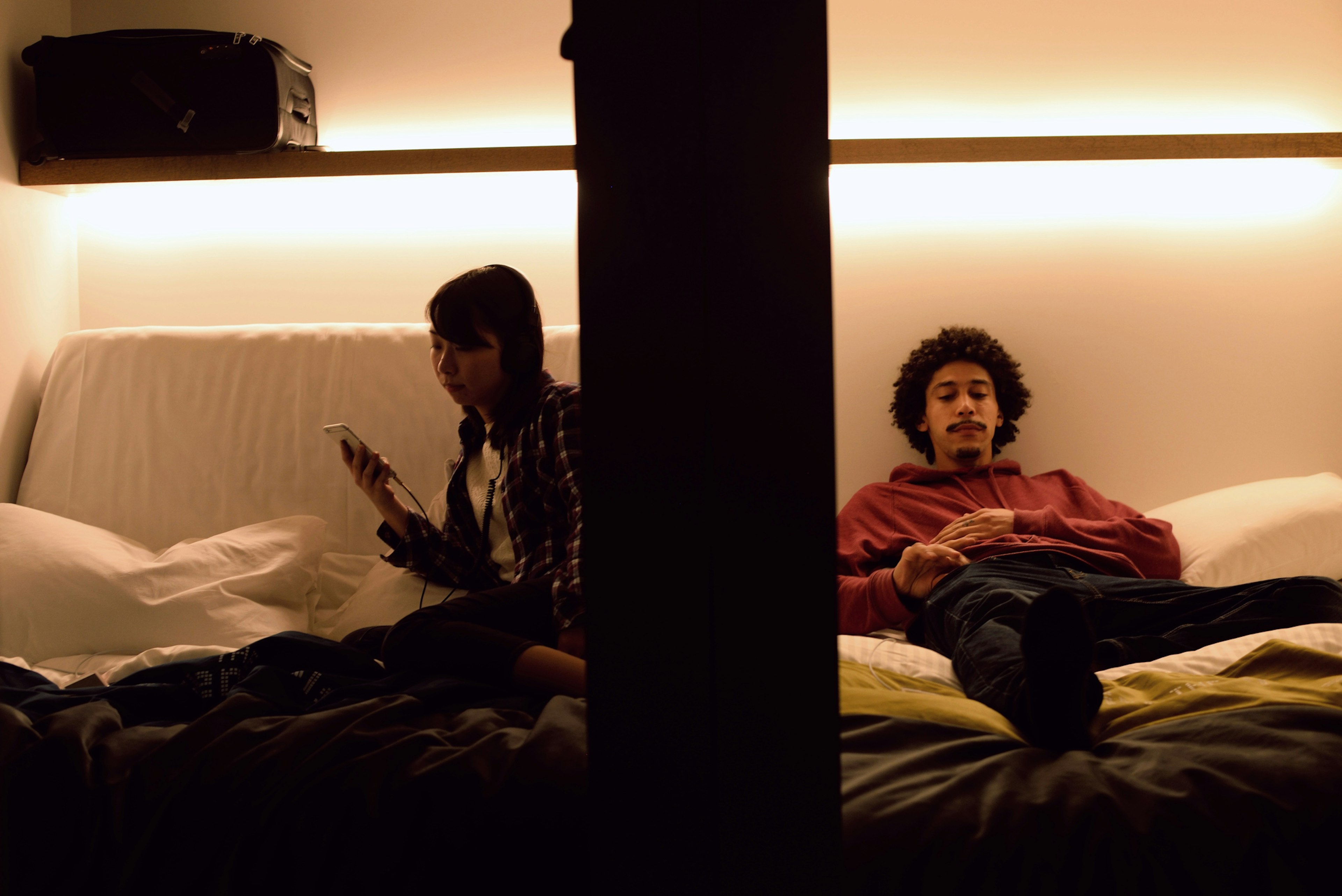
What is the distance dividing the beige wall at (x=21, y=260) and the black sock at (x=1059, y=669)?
1.97 metres

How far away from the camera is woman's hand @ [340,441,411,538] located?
1.46 metres

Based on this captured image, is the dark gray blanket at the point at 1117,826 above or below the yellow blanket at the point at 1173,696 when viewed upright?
below

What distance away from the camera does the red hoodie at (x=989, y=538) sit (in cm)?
138

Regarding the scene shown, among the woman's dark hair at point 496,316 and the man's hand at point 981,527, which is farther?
the man's hand at point 981,527

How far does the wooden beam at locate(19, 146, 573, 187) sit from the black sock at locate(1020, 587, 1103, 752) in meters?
1.38

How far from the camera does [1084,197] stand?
1.89 metres

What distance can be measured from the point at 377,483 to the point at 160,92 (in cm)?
98

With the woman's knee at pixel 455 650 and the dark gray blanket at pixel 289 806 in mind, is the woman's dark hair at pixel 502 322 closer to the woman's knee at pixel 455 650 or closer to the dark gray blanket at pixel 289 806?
the woman's knee at pixel 455 650

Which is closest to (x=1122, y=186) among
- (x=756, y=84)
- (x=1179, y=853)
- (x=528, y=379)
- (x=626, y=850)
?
(x=528, y=379)

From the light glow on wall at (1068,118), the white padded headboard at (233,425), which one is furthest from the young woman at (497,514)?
the light glow on wall at (1068,118)

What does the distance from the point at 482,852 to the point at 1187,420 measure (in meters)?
1.86

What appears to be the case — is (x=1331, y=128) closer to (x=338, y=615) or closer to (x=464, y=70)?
(x=464, y=70)

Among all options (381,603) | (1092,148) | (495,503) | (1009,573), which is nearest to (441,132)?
(495,503)

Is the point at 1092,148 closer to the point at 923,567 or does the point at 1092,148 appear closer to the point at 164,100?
the point at 923,567
